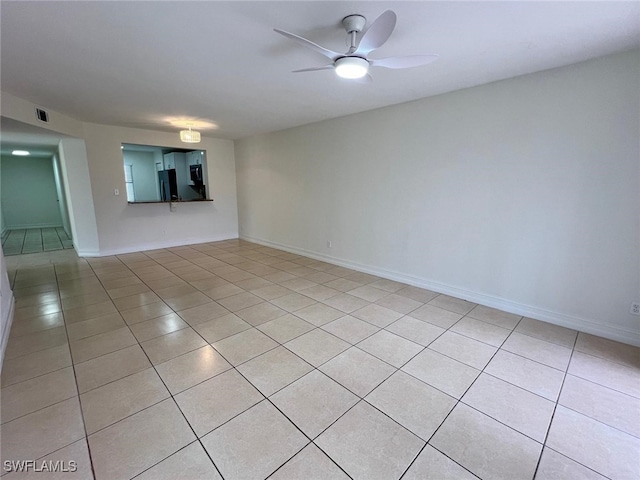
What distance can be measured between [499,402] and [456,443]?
50cm

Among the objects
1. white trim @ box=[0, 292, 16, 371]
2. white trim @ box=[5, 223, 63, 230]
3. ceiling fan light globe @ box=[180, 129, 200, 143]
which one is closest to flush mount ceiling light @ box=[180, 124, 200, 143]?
ceiling fan light globe @ box=[180, 129, 200, 143]

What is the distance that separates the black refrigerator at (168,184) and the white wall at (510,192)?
14.6 feet

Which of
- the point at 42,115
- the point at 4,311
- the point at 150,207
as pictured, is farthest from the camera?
the point at 150,207

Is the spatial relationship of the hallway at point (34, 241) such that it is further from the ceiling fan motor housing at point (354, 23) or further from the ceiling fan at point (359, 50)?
the ceiling fan motor housing at point (354, 23)

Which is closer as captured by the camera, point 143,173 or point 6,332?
point 6,332

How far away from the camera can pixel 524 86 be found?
265 centimetres

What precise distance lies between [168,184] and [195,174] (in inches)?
45.9

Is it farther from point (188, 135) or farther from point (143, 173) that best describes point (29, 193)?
point (188, 135)

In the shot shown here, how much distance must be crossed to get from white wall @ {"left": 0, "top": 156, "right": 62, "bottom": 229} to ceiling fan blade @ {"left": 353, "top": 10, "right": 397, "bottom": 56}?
34.4 feet

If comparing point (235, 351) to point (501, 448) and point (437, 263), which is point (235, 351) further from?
point (437, 263)

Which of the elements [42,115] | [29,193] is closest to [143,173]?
[29,193]

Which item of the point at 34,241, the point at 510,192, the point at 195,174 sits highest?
the point at 195,174

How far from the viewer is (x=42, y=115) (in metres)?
3.68

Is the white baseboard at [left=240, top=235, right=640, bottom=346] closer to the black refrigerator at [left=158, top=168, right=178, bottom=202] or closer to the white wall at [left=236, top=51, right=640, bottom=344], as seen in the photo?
the white wall at [left=236, top=51, right=640, bottom=344]
